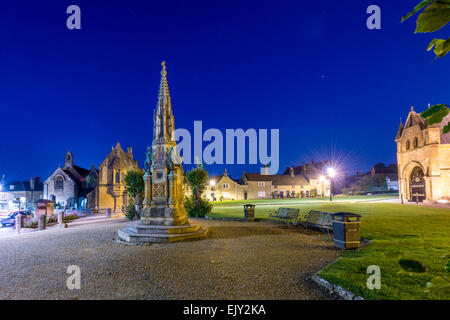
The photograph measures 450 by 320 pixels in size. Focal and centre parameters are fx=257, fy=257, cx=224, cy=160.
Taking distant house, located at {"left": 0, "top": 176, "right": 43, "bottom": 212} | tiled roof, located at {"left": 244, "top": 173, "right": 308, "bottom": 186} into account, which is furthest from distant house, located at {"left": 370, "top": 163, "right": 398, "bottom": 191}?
distant house, located at {"left": 0, "top": 176, "right": 43, "bottom": 212}

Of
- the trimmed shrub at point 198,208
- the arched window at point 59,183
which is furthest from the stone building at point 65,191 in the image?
the trimmed shrub at point 198,208

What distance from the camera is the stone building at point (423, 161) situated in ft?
98.6

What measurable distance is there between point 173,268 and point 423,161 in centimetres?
3582

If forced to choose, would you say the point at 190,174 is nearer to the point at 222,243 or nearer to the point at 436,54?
the point at 222,243

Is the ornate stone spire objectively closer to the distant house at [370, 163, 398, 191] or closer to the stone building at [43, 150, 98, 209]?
the stone building at [43, 150, 98, 209]

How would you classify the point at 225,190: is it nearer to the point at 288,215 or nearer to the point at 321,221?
the point at 288,215

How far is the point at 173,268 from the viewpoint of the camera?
7.81 metres

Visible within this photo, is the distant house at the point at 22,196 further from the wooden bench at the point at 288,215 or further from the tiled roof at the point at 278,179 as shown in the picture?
the wooden bench at the point at 288,215

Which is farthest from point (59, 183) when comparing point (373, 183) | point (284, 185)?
point (373, 183)

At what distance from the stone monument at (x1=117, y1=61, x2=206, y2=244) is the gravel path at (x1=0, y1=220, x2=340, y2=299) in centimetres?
99

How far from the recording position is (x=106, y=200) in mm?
40188
